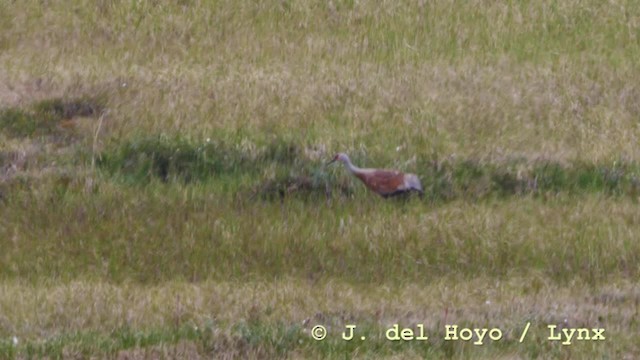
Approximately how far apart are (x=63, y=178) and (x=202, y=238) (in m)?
1.47

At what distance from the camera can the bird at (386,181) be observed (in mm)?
10859

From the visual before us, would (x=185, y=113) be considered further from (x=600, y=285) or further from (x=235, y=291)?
(x=600, y=285)

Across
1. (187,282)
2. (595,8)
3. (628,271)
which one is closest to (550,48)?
(595,8)

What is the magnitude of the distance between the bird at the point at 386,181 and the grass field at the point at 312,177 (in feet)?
0.41

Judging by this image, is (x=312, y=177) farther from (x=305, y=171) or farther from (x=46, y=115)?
(x=46, y=115)

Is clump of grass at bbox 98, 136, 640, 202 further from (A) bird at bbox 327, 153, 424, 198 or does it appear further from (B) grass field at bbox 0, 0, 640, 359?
(A) bird at bbox 327, 153, 424, 198

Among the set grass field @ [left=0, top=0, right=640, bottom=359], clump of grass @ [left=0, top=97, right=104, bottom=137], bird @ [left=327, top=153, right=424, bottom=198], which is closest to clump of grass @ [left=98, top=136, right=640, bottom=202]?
grass field @ [left=0, top=0, right=640, bottom=359]

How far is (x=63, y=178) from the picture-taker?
1129cm

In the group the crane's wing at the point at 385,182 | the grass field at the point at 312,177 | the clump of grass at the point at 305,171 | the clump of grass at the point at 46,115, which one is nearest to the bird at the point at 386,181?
the crane's wing at the point at 385,182

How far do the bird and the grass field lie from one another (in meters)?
0.12

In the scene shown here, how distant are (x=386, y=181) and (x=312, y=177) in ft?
2.34

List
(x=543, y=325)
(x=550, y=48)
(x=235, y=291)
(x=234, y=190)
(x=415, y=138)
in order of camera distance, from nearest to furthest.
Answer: (x=543, y=325), (x=235, y=291), (x=234, y=190), (x=415, y=138), (x=550, y=48)

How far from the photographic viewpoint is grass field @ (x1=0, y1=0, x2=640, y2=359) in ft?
28.1

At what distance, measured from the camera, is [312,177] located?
37.2 ft
